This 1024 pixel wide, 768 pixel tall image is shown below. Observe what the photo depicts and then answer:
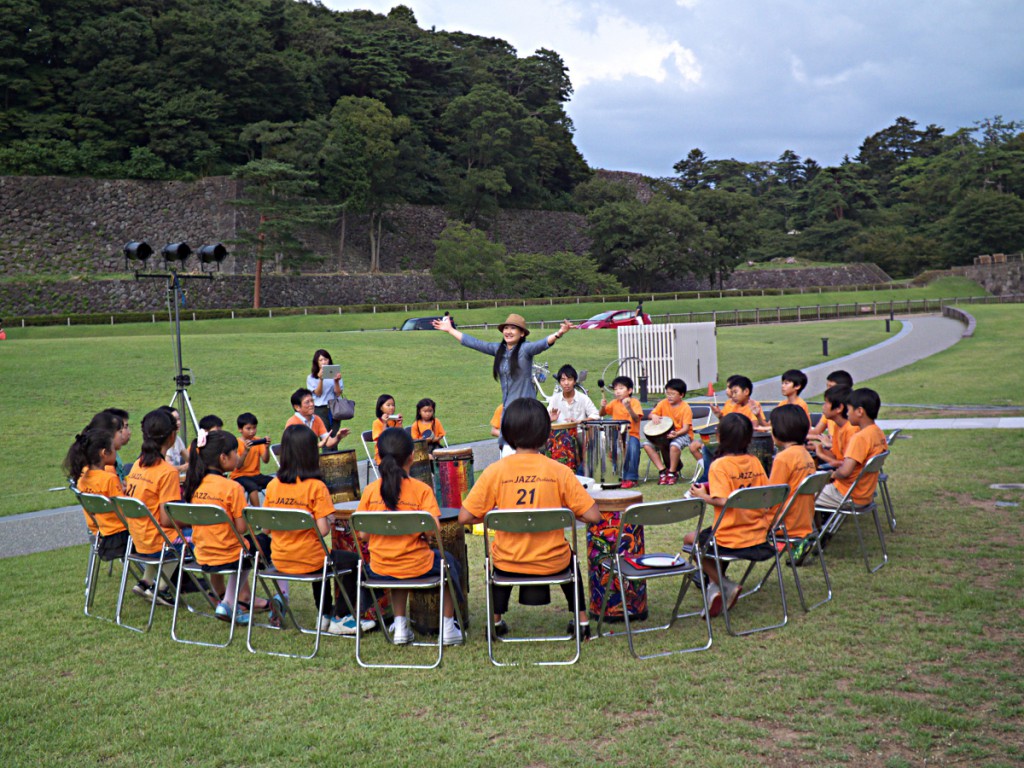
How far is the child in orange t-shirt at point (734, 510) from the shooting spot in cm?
518

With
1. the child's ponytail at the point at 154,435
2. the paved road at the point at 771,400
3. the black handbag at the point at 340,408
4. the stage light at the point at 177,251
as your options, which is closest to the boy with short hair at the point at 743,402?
the paved road at the point at 771,400

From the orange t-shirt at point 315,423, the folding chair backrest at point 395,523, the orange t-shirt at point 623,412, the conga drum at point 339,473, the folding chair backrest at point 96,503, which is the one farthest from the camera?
the orange t-shirt at point 623,412

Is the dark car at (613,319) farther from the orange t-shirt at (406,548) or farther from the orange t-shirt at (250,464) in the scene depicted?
the orange t-shirt at (406,548)

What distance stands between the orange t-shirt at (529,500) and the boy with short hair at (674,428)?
5.22m

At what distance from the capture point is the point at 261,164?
45.1 meters

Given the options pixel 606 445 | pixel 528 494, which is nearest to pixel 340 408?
pixel 606 445

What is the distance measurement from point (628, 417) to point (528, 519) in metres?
5.90

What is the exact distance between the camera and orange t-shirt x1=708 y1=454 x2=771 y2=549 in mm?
5195

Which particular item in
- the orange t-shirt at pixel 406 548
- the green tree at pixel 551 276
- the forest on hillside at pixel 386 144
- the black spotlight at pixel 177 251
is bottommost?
the orange t-shirt at pixel 406 548

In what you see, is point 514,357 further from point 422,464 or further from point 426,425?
point 426,425

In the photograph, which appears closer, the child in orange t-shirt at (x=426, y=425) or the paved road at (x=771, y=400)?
the paved road at (x=771, y=400)

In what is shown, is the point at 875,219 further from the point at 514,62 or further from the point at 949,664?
the point at 949,664

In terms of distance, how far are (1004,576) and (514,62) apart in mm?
78491

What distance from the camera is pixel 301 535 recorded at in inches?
204
